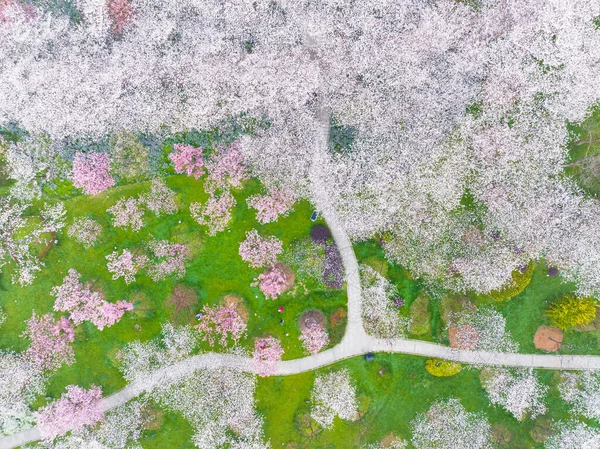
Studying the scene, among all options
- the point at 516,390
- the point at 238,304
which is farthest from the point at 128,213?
the point at 516,390

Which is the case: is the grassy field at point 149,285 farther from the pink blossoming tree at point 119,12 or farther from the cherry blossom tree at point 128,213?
the pink blossoming tree at point 119,12

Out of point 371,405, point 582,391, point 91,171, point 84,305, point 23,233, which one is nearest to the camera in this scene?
point 91,171

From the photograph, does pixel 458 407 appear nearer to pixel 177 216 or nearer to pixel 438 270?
pixel 438 270

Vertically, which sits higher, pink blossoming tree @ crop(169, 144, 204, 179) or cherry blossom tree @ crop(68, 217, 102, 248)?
pink blossoming tree @ crop(169, 144, 204, 179)

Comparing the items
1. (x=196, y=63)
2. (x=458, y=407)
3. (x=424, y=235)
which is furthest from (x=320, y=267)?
(x=196, y=63)

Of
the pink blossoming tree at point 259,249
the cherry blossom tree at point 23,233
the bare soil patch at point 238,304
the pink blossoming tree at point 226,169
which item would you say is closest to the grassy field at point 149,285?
the bare soil patch at point 238,304

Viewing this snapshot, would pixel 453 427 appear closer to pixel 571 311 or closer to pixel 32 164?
pixel 571 311

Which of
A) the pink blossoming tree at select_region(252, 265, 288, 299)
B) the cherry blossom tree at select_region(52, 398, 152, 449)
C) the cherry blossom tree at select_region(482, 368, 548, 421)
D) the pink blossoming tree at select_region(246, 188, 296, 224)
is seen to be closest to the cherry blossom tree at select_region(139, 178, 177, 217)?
the pink blossoming tree at select_region(246, 188, 296, 224)

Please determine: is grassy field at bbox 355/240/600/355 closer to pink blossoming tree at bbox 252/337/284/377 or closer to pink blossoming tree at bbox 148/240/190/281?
pink blossoming tree at bbox 252/337/284/377
